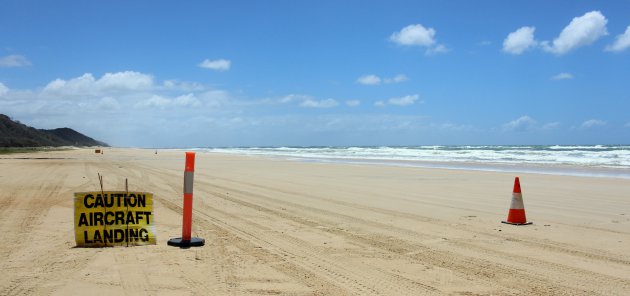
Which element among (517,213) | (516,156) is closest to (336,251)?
(517,213)

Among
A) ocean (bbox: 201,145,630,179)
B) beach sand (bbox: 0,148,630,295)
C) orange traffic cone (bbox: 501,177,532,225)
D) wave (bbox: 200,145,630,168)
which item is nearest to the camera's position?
beach sand (bbox: 0,148,630,295)

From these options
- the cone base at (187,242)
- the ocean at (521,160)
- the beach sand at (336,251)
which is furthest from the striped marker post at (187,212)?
the ocean at (521,160)

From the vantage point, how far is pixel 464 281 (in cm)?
483

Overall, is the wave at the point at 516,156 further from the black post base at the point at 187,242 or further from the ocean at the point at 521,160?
the black post base at the point at 187,242

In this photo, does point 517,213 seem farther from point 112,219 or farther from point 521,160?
point 521,160

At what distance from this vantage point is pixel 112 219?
20.6 feet

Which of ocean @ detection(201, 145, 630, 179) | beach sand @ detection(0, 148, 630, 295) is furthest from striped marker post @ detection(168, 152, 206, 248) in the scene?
ocean @ detection(201, 145, 630, 179)

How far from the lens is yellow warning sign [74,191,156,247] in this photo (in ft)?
20.2

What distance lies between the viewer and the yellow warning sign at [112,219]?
615 centimetres

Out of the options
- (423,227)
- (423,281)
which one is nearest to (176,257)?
(423,281)

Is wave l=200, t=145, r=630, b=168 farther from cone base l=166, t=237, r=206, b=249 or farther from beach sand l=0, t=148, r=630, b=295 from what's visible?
cone base l=166, t=237, r=206, b=249

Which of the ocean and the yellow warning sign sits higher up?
the ocean

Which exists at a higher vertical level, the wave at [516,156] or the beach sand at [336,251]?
the wave at [516,156]

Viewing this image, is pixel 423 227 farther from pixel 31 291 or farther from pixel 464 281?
pixel 31 291
